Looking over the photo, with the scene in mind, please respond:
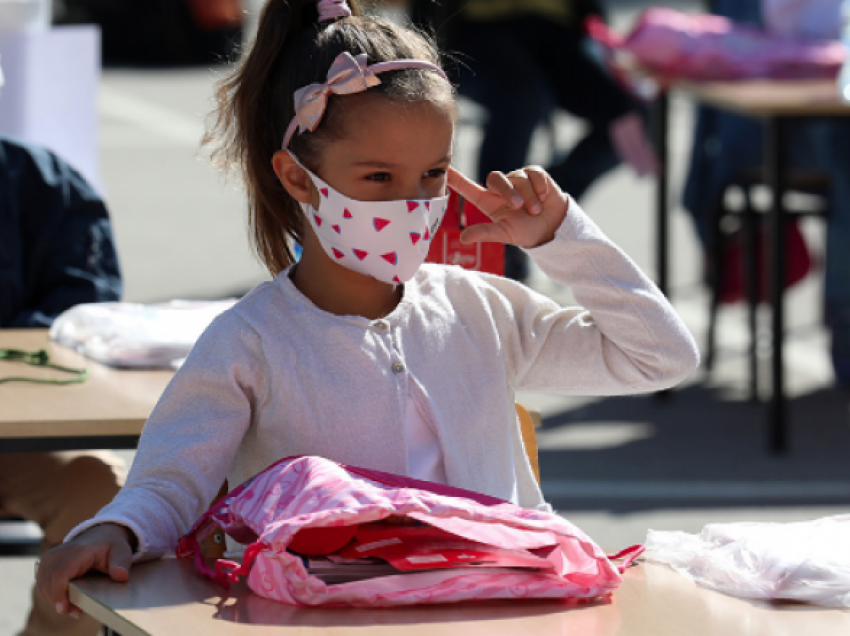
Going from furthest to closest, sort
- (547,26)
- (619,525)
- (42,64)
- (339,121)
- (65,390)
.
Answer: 1. (547,26)
2. (42,64)
3. (619,525)
4. (65,390)
5. (339,121)

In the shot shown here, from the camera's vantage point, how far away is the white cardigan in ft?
5.96

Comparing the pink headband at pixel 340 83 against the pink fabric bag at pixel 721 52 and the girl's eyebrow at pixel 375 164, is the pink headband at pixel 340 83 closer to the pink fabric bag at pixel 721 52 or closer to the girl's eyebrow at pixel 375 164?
the girl's eyebrow at pixel 375 164

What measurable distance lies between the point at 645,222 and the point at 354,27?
6714 millimetres

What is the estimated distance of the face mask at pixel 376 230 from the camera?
1935 mm

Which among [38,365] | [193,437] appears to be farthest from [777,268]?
[193,437]

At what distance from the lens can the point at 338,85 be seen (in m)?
1.91

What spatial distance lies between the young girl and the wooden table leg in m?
2.72

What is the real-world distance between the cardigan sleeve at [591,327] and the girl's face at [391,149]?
0.60 feet

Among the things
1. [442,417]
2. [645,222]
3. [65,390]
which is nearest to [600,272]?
[442,417]

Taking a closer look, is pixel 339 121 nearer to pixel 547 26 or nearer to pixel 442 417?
pixel 442 417

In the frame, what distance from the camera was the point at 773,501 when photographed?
4316 mm

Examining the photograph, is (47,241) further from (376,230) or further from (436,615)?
(436,615)

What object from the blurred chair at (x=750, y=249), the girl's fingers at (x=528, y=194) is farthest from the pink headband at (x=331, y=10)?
the blurred chair at (x=750, y=249)

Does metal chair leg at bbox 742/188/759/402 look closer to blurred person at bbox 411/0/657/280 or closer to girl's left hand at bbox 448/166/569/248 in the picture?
blurred person at bbox 411/0/657/280
